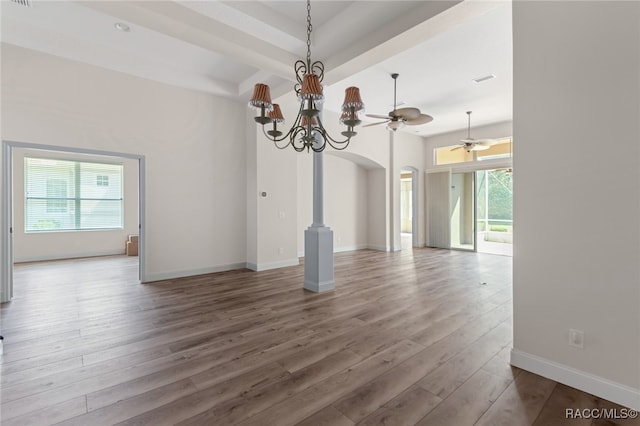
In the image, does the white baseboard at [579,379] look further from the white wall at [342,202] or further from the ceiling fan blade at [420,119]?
the white wall at [342,202]

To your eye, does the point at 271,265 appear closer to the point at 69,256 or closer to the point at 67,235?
the point at 69,256

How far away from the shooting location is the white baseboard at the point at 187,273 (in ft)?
16.3

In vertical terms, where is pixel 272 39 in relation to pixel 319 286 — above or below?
above

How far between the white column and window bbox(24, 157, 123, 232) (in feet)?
23.3

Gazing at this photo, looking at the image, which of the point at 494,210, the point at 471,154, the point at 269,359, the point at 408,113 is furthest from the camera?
the point at 494,210

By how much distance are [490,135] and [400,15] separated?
6158mm

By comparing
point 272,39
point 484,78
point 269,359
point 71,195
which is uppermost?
point 484,78

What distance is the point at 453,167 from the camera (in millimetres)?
8633

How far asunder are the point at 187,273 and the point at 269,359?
12.1ft

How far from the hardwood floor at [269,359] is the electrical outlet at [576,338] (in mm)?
313

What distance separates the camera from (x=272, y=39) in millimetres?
3758

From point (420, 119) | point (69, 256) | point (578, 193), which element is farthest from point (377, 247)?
point (69, 256)

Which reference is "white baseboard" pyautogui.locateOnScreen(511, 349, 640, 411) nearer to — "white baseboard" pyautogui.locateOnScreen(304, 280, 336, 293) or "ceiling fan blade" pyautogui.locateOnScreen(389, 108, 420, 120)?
"white baseboard" pyautogui.locateOnScreen(304, 280, 336, 293)

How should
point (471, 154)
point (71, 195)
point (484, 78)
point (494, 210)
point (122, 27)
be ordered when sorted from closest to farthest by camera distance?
point (122, 27)
point (484, 78)
point (71, 195)
point (471, 154)
point (494, 210)
